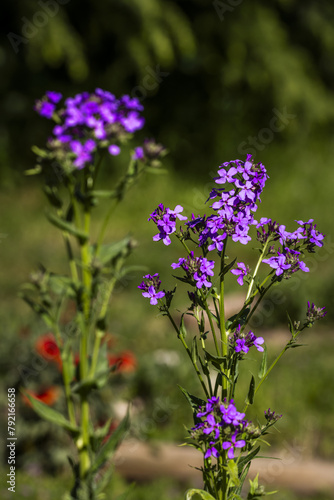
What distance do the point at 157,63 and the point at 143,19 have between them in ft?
2.52

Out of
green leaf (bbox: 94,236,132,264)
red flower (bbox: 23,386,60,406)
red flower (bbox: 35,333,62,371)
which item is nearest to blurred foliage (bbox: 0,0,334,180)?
red flower (bbox: 35,333,62,371)

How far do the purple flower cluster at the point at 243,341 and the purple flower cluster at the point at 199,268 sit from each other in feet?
0.35

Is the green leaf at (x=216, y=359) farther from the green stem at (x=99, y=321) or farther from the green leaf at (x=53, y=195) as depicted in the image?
the green leaf at (x=53, y=195)

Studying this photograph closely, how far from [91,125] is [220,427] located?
904mm

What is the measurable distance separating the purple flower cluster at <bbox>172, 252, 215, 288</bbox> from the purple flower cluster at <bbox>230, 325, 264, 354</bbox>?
107 millimetres

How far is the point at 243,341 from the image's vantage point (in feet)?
3.50

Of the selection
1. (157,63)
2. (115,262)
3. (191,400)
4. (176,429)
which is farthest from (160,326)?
(157,63)

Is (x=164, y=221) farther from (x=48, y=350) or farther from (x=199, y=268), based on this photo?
(x=48, y=350)

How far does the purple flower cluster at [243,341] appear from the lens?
3.50 feet

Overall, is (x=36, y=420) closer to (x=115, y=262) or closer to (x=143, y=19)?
(x=115, y=262)

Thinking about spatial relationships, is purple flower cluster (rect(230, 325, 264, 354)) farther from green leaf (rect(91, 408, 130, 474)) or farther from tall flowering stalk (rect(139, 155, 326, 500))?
green leaf (rect(91, 408, 130, 474))

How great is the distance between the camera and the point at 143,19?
6336 mm

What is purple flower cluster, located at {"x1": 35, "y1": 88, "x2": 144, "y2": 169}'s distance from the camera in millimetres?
1617

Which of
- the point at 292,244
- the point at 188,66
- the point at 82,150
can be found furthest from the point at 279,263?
the point at 188,66
